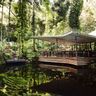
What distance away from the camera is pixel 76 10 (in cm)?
4794

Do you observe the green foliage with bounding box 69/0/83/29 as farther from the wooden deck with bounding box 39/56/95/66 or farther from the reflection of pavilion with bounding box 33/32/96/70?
the wooden deck with bounding box 39/56/95/66

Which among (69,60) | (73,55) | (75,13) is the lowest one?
(69,60)

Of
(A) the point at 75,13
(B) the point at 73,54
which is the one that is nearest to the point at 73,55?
(B) the point at 73,54

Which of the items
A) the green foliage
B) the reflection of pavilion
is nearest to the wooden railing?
the reflection of pavilion

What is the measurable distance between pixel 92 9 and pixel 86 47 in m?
16.1

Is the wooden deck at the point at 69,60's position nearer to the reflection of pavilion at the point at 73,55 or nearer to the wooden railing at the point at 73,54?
the reflection of pavilion at the point at 73,55

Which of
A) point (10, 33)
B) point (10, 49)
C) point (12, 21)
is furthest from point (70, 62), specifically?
point (12, 21)

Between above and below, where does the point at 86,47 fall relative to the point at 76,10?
below

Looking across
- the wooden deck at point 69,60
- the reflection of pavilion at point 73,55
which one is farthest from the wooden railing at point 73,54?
the wooden deck at point 69,60

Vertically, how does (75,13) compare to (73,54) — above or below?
above

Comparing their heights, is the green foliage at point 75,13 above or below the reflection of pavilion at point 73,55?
above

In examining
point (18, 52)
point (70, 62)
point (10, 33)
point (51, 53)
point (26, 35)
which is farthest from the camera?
point (10, 33)

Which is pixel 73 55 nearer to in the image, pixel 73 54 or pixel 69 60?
pixel 73 54

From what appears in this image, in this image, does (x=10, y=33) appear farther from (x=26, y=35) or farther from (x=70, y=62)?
(x=70, y=62)
